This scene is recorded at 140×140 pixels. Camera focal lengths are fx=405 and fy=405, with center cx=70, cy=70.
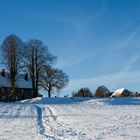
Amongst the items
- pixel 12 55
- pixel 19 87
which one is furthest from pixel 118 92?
pixel 12 55

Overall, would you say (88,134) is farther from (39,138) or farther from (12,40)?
(12,40)

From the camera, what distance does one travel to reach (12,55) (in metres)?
69.9

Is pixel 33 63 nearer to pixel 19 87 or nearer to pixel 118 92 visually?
pixel 19 87

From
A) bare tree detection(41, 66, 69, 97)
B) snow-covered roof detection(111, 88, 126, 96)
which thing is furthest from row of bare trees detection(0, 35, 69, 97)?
snow-covered roof detection(111, 88, 126, 96)

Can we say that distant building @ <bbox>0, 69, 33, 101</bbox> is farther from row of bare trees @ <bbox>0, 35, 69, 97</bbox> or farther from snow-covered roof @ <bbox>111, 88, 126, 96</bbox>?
snow-covered roof @ <bbox>111, 88, 126, 96</bbox>

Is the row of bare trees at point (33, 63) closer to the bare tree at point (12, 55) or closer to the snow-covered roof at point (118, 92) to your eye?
the bare tree at point (12, 55)

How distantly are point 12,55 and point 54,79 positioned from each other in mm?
18732

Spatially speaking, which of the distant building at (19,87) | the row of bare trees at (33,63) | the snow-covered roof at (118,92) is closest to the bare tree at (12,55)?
the row of bare trees at (33,63)

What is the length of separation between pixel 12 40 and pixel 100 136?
58.9 m

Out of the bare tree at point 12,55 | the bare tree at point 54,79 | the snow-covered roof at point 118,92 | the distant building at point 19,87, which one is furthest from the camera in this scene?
the snow-covered roof at point 118,92

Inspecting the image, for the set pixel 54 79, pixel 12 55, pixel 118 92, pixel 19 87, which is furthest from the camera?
pixel 118 92

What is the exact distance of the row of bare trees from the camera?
70.5m

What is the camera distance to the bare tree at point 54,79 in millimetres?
82938

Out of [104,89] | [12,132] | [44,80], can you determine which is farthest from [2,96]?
[12,132]
